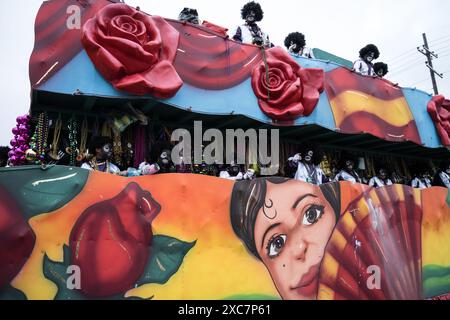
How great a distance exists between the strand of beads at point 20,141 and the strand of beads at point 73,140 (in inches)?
22.6

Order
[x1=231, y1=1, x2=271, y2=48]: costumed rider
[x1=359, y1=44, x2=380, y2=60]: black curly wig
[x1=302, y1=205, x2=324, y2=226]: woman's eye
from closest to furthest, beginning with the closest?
[x1=302, y1=205, x2=324, y2=226]: woman's eye
[x1=231, y1=1, x2=271, y2=48]: costumed rider
[x1=359, y1=44, x2=380, y2=60]: black curly wig

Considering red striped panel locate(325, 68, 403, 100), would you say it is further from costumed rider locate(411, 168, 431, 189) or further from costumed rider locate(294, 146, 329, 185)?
costumed rider locate(411, 168, 431, 189)

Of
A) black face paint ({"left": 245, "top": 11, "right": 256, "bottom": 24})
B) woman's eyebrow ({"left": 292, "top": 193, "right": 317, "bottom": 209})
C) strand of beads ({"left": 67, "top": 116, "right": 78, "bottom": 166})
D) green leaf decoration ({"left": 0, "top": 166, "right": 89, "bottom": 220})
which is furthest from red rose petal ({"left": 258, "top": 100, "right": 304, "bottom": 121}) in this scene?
green leaf decoration ({"left": 0, "top": 166, "right": 89, "bottom": 220})

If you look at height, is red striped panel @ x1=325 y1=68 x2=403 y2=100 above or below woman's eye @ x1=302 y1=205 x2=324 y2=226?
above

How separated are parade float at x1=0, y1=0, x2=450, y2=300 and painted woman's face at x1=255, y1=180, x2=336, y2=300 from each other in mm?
17

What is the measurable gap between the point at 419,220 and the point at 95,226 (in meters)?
4.82

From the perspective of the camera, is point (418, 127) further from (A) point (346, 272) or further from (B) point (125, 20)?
(B) point (125, 20)

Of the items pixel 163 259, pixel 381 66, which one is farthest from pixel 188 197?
pixel 381 66

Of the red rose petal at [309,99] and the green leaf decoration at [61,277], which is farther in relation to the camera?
the red rose petal at [309,99]

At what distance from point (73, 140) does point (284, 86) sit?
3.15 meters

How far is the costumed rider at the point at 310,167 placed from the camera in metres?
5.92

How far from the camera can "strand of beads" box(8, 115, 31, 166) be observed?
5.06 m

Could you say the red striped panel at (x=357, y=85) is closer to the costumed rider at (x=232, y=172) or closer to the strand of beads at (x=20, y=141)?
the costumed rider at (x=232, y=172)

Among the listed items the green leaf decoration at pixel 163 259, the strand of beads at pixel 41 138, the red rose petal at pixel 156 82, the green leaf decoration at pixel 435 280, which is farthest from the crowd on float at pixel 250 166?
the green leaf decoration at pixel 435 280
